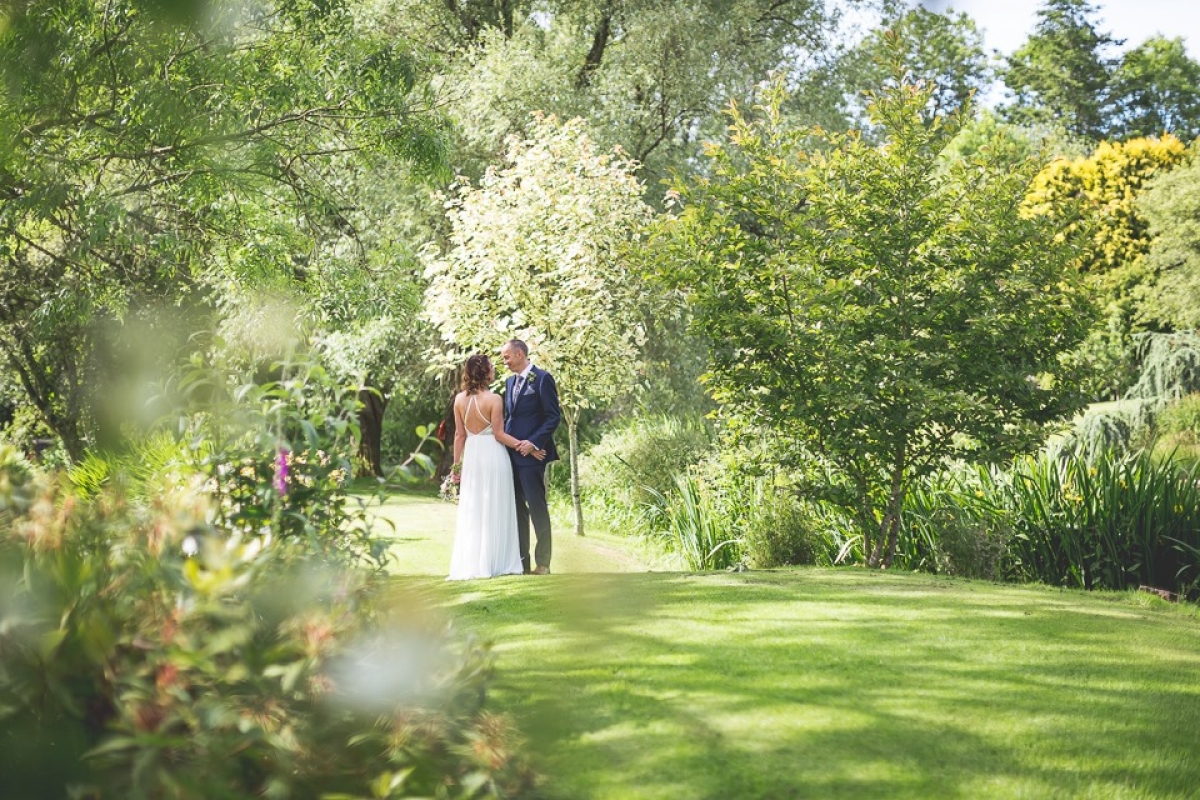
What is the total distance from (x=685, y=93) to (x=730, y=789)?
1681 centimetres

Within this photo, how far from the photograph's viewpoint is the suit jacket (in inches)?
364

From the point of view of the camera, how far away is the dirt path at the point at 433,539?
1230 cm

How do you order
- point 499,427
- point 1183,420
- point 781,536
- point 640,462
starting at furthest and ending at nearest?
1. point 1183,420
2. point 640,462
3. point 781,536
4. point 499,427

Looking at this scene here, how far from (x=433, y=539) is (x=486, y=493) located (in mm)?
5900

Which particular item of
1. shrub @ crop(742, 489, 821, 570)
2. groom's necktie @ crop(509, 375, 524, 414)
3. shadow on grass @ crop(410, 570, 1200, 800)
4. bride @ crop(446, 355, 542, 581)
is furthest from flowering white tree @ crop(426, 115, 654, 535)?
shadow on grass @ crop(410, 570, 1200, 800)

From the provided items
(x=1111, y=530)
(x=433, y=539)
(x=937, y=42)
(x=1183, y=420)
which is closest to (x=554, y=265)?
(x=433, y=539)

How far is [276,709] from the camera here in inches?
99.1

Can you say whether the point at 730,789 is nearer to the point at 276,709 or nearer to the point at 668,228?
the point at 276,709

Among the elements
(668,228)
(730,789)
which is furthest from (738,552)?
(730,789)

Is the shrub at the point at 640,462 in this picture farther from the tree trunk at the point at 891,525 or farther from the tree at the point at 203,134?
the tree at the point at 203,134

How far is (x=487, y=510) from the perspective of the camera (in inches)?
363

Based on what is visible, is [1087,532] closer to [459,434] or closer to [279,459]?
[459,434]

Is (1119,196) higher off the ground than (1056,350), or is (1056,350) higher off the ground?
(1119,196)

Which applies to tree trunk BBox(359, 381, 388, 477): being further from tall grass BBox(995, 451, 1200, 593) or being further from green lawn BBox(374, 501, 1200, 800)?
Answer: green lawn BBox(374, 501, 1200, 800)
